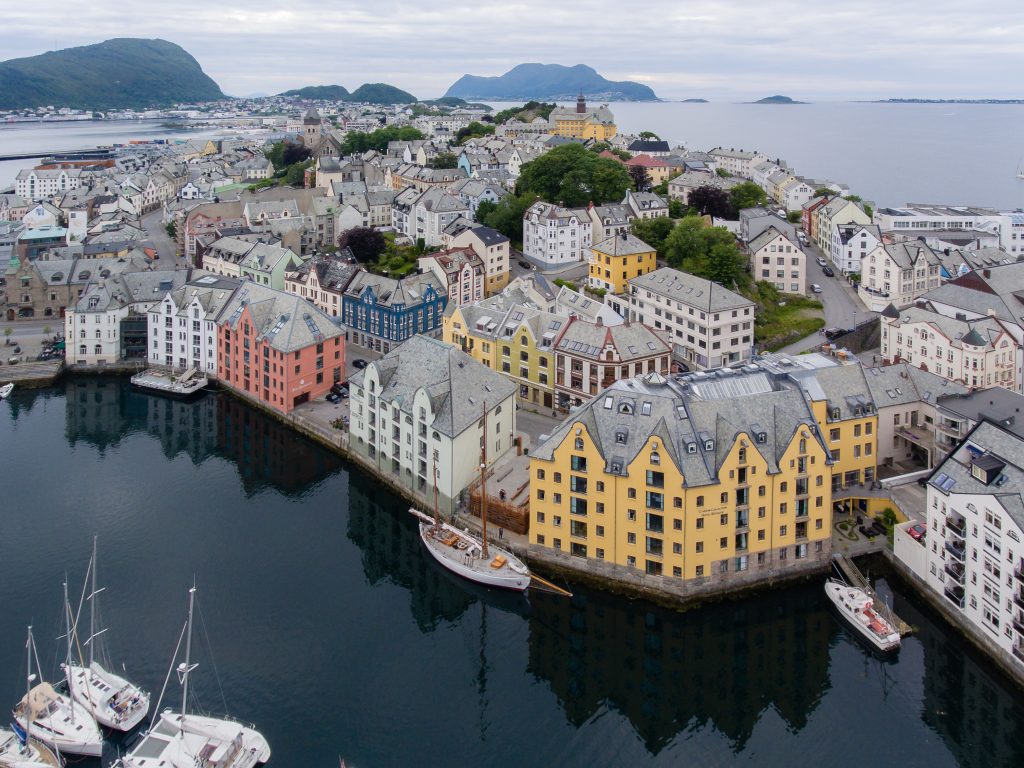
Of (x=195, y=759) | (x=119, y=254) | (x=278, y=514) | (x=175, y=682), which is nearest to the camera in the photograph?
(x=195, y=759)

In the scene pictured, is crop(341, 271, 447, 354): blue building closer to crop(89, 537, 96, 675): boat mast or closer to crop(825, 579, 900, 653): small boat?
crop(89, 537, 96, 675): boat mast

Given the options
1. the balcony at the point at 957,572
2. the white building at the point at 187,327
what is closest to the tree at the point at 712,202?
the white building at the point at 187,327

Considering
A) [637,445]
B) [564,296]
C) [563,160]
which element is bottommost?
[637,445]

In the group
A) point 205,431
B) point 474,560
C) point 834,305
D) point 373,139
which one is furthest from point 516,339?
point 373,139

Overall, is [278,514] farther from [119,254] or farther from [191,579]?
[119,254]

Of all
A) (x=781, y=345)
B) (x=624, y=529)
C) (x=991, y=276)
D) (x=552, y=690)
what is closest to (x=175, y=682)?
(x=552, y=690)

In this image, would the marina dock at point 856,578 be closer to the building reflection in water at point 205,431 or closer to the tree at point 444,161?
the building reflection in water at point 205,431
